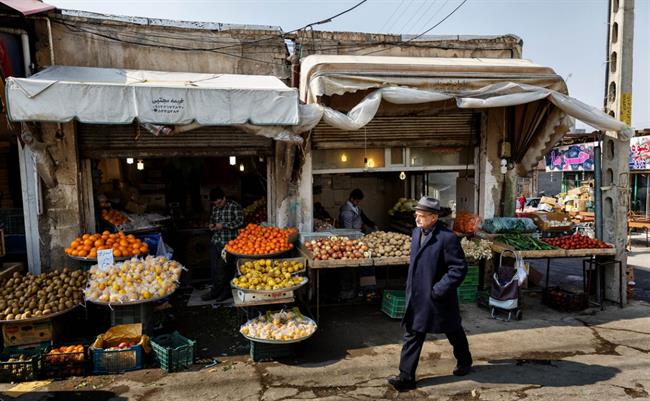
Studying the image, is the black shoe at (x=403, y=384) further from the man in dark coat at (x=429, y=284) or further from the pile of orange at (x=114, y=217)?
the pile of orange at (x=114, y=217)

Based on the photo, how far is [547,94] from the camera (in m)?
7.01

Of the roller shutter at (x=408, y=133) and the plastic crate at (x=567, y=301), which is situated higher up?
the roller shutter at (x=408, y=133)

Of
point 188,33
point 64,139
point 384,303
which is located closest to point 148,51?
point 188,33

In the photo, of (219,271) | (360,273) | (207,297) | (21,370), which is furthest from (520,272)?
(21,370)

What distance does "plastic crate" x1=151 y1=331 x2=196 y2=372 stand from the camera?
201 inches

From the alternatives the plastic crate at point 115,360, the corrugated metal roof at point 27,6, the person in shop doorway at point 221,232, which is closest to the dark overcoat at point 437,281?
the plastic crate at point 115,360

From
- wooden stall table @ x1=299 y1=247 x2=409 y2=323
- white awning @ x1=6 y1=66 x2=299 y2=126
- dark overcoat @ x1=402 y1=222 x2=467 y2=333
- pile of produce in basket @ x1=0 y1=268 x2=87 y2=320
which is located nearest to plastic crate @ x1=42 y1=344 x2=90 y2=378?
pile of produce in basket @ x1=0 y1=268 x2=87 y2=320

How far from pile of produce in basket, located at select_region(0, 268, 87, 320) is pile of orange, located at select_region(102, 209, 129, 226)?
1715mm

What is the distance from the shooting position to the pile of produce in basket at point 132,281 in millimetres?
5547

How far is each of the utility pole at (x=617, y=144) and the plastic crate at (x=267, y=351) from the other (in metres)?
6.18

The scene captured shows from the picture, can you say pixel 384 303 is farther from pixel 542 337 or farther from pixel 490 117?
pixel 490 117

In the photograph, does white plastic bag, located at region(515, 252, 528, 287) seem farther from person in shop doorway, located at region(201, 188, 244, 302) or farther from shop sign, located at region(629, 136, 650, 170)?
shop sign, located at region(629, 136, 650, 170)

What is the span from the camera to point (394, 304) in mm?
6883

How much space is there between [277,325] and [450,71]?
4898 mm
